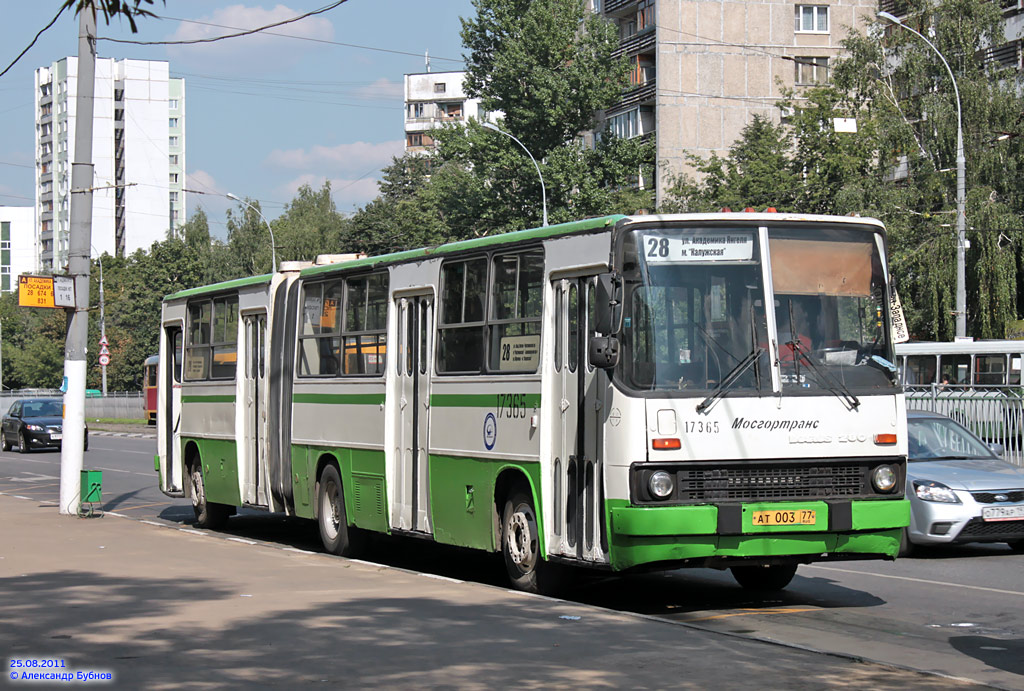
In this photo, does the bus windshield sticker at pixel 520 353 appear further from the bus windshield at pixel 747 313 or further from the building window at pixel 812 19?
the building window at pixel 812 19

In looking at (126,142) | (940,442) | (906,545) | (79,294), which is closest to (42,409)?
(79,294)

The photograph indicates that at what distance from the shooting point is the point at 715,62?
206 feet

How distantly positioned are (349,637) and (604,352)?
2.74 meters

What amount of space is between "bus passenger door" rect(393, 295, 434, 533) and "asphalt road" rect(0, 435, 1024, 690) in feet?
2.51

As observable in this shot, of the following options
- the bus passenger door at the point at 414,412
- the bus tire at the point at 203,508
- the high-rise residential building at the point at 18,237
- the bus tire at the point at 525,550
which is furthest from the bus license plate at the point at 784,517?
the high-rise residential building at the point at 18,237

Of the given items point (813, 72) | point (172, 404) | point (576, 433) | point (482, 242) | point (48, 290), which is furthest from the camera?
point (813, 72)

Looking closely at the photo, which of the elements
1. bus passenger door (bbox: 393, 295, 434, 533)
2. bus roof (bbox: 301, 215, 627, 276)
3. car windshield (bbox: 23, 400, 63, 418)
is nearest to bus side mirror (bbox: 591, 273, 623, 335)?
bus roof (bbox: 301, 215, 627, 276)

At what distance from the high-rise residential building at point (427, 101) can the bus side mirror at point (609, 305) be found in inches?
4978

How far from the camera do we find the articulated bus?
33.8 ft

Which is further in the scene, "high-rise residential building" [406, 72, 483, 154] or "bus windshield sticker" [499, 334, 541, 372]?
"high-rise residential building" [406, 72, 483, 154]

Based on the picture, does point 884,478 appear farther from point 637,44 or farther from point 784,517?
point 637,44

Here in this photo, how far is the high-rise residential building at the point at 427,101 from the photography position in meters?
137

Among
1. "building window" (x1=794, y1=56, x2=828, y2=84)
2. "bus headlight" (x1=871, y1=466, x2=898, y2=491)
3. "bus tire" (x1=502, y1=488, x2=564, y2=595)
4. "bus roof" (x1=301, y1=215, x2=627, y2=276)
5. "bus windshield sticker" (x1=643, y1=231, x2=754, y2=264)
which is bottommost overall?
"bus tire" (x1=502, y1=488, x2=564, y2=595)

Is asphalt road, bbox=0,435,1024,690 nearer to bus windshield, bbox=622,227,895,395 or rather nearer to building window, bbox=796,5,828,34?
bus windshield, bbox=622,227,895,395
